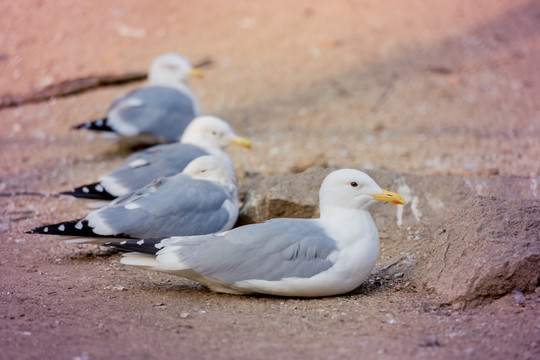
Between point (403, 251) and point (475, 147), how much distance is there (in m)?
2.98

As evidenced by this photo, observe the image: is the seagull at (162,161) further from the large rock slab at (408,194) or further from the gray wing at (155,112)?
the gray wing at (155,112)

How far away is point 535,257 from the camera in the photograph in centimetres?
363

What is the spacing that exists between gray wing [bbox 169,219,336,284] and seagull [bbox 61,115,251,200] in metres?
1.82

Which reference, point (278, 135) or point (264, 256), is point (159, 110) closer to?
point (278, 135)

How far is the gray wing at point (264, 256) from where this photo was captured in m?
3.86

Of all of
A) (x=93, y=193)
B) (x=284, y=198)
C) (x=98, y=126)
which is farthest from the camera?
(x=98, y=126)

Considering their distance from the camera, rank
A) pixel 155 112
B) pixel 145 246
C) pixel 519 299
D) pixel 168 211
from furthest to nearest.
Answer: pixel 155 112
pixel 168 211
pixel 145 246
pixel 519 299

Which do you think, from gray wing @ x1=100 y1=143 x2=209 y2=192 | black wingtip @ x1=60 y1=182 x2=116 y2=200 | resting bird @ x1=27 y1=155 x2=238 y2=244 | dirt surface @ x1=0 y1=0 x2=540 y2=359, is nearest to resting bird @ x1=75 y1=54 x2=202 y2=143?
dirt surface @ x1=0 y1=0 x2=540 y2=359

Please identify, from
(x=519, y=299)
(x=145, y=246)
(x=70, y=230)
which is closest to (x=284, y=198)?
(x=145, y=246)

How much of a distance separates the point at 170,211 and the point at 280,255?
1.22 metres

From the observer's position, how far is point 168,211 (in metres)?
4.80

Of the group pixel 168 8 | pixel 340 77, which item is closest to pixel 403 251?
pixel 340 77

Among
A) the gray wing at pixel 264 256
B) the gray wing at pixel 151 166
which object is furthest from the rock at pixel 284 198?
the gray wing at pixel 264 256

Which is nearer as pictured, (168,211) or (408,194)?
(168,211)
